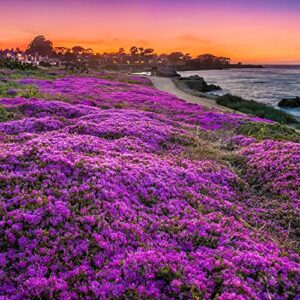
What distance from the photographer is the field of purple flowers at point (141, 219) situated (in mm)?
6375

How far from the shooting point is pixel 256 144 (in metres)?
17.0

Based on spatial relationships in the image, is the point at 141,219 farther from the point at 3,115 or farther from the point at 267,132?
the point at 267,132

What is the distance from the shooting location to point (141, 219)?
839cm

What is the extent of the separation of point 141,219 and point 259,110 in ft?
105

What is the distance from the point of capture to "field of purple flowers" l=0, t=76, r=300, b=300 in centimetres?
638

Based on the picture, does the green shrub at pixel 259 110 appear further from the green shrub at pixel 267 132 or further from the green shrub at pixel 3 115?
the green shrub at pixel 3 115

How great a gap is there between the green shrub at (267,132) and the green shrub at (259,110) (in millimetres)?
8632

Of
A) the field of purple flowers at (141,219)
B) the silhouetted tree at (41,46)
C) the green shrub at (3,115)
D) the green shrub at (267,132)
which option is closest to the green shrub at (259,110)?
the green shrub at (267,132)

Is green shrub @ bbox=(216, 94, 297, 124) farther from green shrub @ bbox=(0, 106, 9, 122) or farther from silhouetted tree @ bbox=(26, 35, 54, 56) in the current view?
silhouetted tree @ bbox=(26, 35, 54, 56)

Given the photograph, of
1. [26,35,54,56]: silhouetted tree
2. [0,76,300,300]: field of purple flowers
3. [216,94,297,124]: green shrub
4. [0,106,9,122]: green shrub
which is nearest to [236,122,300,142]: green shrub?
[0,76,300,300]: field of purple flowers

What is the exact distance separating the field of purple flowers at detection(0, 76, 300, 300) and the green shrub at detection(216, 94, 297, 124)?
18.9 metres

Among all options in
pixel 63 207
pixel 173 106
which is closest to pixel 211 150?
pixel 63 207

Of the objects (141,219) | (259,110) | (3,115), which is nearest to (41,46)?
(259,110)

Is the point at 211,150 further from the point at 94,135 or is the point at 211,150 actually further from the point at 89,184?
the point at 89,184
